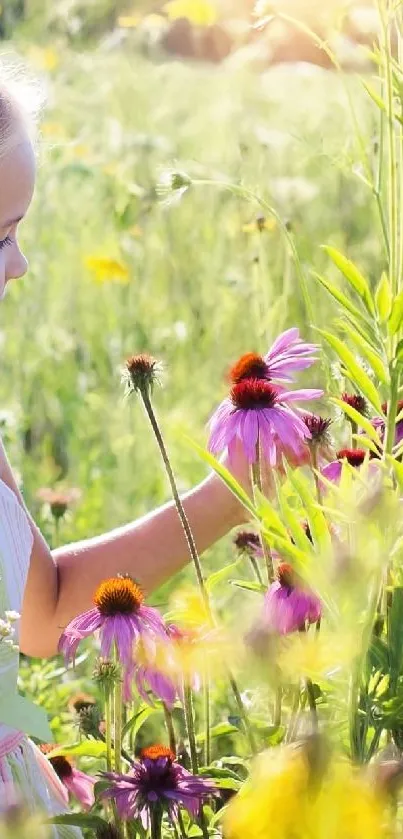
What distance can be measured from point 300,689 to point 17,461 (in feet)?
4.33

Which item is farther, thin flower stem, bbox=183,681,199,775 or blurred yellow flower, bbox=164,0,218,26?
blurred yellow flower, bbox=164,0,218,26

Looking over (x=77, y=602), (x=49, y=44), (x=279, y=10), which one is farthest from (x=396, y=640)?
(x=49, y=44)

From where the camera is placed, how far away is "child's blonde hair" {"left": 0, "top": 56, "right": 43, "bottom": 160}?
3.10ft

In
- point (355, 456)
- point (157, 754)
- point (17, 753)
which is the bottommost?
point (17, 753)

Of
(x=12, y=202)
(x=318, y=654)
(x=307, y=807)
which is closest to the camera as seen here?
(x=307, y=807)

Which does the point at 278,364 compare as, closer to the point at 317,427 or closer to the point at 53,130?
the point at 317,427

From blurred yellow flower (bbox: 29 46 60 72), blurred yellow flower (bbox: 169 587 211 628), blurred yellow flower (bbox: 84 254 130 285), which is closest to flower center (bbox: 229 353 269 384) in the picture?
blurred yellow flower (bbox: 169 587 211 628)

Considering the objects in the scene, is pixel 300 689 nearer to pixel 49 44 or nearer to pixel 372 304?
pixel 372 304

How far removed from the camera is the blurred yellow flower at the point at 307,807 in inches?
11.8

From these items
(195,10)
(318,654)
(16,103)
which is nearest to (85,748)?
(318,654)

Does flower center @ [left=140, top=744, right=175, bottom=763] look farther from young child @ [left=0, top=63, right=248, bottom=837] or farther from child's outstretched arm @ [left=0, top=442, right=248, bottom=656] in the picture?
child's outstretched arm @ [left=0, top=442, right=248, bottom=656]

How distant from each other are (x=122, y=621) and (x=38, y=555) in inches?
13.7

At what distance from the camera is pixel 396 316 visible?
534 millimetres

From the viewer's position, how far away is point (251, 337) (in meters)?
2.35
